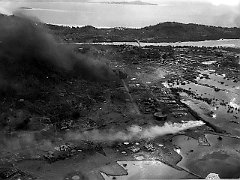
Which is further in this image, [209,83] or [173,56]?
[173,56]

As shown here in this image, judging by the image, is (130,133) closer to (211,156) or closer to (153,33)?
(211,156)

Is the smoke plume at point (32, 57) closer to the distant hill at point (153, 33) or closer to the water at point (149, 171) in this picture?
the water at point (149, 171)

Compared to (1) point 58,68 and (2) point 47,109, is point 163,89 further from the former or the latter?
(2) point 47,109

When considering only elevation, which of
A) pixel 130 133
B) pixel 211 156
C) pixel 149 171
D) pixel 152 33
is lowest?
pixel 149 171

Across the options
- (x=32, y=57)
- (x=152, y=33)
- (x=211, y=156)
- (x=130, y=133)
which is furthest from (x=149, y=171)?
(x=152, y=33)

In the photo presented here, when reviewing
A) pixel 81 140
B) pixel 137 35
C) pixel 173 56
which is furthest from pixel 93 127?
pixel 137 35

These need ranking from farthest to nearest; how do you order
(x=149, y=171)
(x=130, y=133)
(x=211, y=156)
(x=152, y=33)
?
(x=152, y=33)
(x=130, y=133)
(x=211, y=156)
(x=149, y=171)

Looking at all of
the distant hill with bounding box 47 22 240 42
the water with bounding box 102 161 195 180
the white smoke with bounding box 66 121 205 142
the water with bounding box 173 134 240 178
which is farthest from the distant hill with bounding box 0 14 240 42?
the water with bounding box 102 161 195 180
